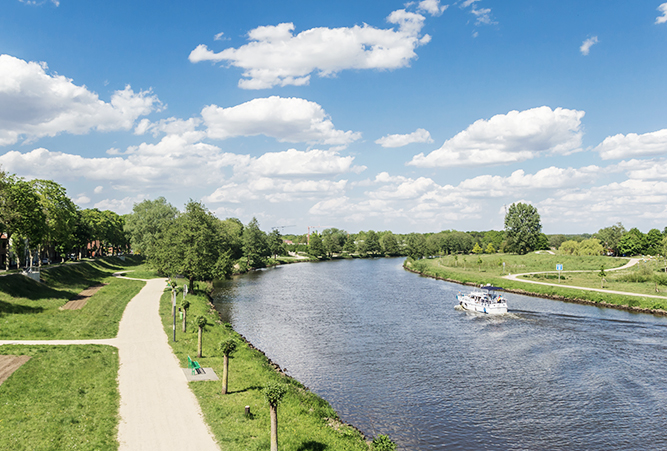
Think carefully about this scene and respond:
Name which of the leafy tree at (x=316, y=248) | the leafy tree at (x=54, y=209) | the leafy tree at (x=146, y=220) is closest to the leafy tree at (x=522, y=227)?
the leafy tree at (x=316, y=248)

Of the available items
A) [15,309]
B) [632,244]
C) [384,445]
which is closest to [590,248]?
[632,244]

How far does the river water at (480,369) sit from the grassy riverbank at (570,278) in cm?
434

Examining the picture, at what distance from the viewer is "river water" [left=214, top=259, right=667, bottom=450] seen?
2306 cm

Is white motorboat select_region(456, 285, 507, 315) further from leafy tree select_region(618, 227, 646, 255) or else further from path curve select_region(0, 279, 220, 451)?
leafy tree select_region(618, 227, 646, 255)

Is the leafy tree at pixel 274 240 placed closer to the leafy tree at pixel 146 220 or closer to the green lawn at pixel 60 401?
the leafy tree at pixel 146 220

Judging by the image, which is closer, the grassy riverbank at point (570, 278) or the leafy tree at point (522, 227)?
the grassy riverbank at point (570, 278)

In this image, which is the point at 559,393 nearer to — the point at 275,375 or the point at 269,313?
the point at 275,375

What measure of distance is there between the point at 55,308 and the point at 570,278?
8243 cm

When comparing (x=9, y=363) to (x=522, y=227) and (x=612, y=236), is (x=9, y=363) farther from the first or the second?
(x=612, y=236)

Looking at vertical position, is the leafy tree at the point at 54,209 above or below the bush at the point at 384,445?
above

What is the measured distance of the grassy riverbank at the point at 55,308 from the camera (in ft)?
106

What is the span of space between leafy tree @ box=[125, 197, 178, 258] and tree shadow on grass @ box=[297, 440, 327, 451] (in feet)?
257

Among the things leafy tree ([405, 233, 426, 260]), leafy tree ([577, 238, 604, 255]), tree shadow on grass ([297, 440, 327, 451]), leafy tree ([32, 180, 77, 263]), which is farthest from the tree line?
leafy tree ([577, 238, 604, 255])

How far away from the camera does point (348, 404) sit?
25.9 m
